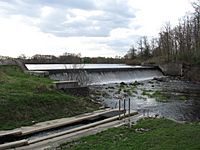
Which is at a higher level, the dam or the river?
the dam

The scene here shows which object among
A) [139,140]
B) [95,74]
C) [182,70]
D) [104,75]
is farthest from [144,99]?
[182,70]

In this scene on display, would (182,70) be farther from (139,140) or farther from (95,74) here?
(139,140)

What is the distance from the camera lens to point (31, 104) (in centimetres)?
1694

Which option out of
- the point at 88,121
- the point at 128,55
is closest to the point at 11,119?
the point at 88,121

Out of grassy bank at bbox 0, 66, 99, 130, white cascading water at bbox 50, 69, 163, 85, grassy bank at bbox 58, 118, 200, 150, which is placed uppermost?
white cascading water at bbox 50, 69, 163, 85

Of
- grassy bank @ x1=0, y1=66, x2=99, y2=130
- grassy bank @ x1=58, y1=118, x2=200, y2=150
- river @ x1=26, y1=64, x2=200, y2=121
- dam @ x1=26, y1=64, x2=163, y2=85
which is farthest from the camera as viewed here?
dam @ x1=26, y1=64, x2=163, y2=85

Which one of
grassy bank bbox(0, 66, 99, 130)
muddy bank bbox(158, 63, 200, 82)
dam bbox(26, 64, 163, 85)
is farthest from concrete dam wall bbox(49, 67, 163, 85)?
grassy bank bbox(0, 66, 99, 130)

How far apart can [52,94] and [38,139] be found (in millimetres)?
7495

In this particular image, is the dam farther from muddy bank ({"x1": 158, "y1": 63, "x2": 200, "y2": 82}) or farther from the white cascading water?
muddy bank ({"x1": 158, "y1": 63, "x2": 200, "y2": 82})

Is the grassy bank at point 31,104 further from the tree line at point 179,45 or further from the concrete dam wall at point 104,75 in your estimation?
the tree line at point 179,45

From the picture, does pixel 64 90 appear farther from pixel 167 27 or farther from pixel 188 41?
pixel 167 27

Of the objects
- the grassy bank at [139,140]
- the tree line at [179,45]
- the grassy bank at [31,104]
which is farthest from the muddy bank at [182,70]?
the grassy bank at [139,140]

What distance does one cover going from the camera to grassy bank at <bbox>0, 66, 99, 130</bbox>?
50.3 ft

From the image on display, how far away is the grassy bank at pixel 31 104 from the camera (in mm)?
15319
